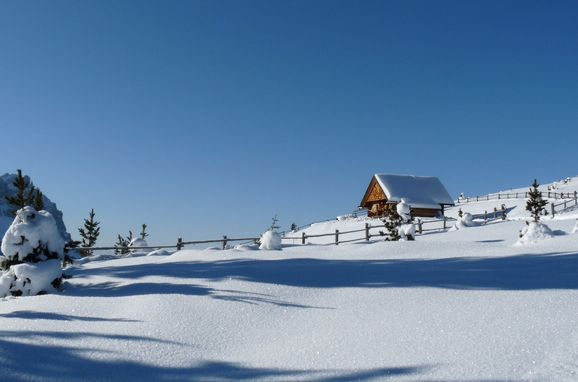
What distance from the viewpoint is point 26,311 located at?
7691 mm

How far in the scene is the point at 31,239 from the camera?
10.5m

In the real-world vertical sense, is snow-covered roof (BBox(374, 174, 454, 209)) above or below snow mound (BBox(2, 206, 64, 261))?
above

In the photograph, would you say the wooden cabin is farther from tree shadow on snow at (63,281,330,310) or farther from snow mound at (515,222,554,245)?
tree shadow on snow at (63,281,330,310)

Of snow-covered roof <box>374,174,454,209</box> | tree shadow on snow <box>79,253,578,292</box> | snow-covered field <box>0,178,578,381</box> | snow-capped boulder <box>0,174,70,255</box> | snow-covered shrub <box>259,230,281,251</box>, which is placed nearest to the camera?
snow-covered field <box>0,178,578,381</box>

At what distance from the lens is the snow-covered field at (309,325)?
481cm

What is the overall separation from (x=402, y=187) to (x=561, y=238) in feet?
119

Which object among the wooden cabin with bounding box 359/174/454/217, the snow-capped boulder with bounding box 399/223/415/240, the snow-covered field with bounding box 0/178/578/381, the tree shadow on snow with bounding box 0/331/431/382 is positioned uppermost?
the wooden cabin with bounding box 359/174/454/217

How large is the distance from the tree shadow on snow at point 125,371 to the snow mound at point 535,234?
406 inches

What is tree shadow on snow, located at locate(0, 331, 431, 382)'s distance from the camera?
4.70 metres

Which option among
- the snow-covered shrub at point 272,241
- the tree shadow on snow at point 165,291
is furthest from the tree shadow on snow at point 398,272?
the snow-covered shrub at point 272,241

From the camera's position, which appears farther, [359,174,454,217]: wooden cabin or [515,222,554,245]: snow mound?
[359,174,454,217]: wooden cabin

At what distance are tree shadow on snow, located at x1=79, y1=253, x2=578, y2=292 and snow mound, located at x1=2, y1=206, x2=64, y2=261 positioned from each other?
1.55m

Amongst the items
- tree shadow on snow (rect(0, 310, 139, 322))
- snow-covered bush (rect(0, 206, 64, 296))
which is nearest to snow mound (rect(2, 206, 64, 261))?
snow-covered bush (rect(0, 206, 64, 296))

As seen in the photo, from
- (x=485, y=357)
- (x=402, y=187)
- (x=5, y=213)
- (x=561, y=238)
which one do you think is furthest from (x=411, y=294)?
(x=5, y=213)
